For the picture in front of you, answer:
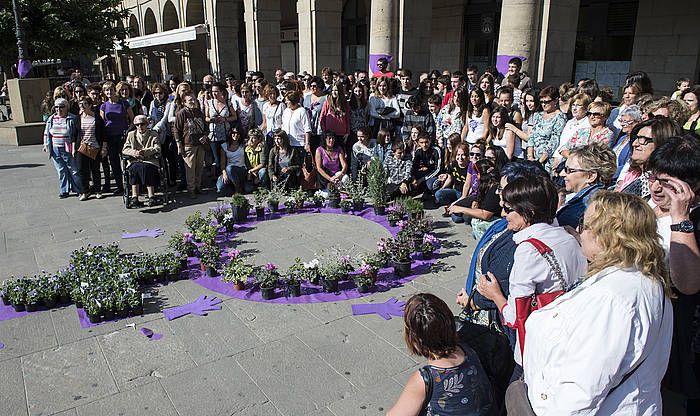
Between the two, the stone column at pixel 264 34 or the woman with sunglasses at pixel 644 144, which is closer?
the woman with sunglasses at pixel 644 144

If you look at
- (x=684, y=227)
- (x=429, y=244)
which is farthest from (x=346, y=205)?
(x=684, y=227)

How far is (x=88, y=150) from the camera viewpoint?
9234mm

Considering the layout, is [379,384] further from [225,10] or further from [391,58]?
[225,10]

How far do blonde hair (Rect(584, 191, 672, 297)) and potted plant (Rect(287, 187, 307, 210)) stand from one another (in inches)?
252

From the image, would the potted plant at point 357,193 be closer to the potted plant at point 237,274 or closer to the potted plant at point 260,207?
the potted plant at point 260,207

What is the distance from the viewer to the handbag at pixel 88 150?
30.2 feet

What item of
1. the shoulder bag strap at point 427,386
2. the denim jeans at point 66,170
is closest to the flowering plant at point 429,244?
the shoulder bag strap at point 427,386

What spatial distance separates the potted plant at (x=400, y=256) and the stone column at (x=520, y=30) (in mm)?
5950

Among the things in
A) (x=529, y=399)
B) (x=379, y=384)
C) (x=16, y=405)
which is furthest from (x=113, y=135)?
(x=529, y=399)

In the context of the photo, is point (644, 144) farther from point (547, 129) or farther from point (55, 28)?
point (55, 28)

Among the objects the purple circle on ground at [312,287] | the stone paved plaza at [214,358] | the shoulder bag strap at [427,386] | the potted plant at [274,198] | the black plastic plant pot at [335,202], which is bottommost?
the stone paved plaza at [214,358]

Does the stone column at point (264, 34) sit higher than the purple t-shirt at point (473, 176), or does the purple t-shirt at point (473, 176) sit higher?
the stone column at point (264, 34)

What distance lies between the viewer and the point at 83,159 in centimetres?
940

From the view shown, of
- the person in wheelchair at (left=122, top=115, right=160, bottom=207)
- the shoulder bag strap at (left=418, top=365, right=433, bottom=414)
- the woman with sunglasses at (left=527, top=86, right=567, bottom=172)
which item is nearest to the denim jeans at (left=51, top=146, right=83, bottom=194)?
the person in wheelchair at (left=122, top=115, right=160, bottom=207)
